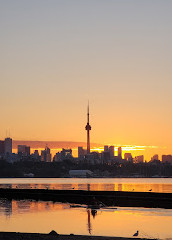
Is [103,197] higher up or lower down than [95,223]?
higher up

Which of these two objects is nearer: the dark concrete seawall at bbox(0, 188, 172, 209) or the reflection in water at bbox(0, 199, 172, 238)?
the reflection in water at bbox(0, 199, 172, 238)

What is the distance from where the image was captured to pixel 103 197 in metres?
124

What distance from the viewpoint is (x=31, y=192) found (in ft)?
495

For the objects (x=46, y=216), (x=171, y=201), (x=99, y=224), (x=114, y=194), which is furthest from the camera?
(x=114, y=194)

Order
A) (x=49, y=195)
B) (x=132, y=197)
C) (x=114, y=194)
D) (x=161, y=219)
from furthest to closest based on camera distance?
(x=49, y=195), (x=114, y=194), (x=132, y=197), (x=161, y=219)

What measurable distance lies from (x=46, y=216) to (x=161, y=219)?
16.6m

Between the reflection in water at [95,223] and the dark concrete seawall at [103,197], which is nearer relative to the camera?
the reflection in water at [95,223]

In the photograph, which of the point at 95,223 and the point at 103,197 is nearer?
the point at 95,223

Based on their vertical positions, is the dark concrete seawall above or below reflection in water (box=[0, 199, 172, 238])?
above

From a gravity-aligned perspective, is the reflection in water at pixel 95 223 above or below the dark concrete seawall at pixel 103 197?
below

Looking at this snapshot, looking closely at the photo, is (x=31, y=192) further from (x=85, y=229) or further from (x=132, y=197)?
(x=85, y=229)

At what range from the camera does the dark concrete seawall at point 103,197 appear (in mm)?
109606

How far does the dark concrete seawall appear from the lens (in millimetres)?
109606

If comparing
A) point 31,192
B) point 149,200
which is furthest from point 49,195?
point 149,200
